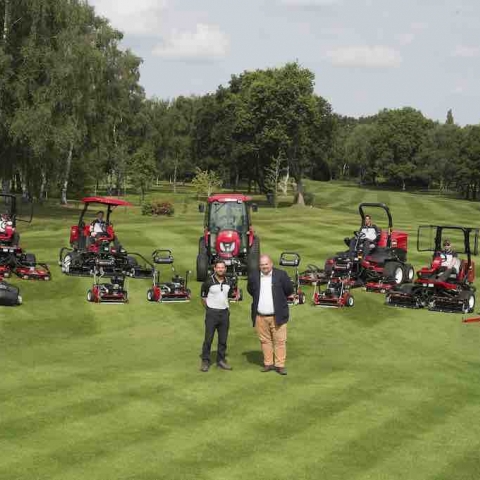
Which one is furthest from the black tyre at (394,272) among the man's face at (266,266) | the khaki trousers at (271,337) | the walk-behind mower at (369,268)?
the man's face at (266,266)

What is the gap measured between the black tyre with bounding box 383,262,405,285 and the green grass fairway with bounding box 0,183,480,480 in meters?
2.46

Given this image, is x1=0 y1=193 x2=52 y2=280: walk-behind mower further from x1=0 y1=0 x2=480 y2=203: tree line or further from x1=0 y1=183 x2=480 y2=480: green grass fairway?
x1=0 y1=0 x2=480 y2=203: tree line

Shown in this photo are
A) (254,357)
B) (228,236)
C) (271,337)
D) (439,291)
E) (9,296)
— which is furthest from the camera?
(228,236)

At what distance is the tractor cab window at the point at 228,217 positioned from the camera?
23094 millimetres

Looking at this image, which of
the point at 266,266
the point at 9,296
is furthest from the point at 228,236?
the point at 266,266

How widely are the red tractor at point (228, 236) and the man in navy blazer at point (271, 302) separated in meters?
9.48

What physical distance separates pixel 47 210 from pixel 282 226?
748 inches

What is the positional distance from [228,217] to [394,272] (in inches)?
207

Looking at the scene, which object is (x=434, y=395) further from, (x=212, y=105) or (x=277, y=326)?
(x=212, y=105)

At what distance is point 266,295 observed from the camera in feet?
41.5

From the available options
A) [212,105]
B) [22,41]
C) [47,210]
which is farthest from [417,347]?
[212,105]

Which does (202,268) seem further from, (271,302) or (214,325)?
(271,302)

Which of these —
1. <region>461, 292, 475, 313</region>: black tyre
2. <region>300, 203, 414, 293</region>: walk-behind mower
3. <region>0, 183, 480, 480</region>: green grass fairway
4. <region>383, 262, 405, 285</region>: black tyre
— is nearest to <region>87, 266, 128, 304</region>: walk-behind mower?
<region>0, 183, 480, 480</region>: green grass fairway

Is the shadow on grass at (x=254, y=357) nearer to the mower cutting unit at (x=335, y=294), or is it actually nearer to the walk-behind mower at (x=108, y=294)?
the mower cutting unit at (x=335, y=294)
